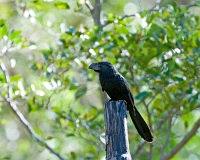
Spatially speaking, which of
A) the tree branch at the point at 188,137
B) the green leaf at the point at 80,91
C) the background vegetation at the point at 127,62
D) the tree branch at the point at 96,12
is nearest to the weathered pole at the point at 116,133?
the background vegetation at the point at 127,62

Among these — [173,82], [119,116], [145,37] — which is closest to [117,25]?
[145,37]

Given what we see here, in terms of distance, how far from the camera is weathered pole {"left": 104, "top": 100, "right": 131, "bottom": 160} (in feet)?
13.5

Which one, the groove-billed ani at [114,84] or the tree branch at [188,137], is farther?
the tree branch at [188,137]

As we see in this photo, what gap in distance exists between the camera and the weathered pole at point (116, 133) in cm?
411

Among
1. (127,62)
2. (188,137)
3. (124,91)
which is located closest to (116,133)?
(124,91)

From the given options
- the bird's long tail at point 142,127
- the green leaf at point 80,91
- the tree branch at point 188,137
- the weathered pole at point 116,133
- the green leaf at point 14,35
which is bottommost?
the tree branch at point 188,137

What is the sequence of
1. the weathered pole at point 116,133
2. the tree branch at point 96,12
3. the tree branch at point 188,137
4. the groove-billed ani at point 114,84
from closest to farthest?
the weathered pole at point 116,133 < the groove-billed ani at point 114,84 < the tree branch at point 188,137 < the tree branch at point 96,12

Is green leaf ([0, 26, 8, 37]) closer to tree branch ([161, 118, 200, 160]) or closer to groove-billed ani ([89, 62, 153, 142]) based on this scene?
groove-billed ani ([89, 62, 153, 142])

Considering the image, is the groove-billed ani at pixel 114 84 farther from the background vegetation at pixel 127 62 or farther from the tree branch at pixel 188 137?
the tree branch at pixel 188 137

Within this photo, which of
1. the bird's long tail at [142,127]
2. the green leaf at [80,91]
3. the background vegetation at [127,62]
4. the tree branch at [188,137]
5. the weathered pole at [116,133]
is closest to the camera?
the weathered pole at [116,133]

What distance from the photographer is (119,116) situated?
430cm

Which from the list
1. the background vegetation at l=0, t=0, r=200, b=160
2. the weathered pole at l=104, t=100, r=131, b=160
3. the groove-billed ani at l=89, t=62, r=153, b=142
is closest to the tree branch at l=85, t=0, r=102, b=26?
the background vegetation at l=0, t=0, r=200, b=160

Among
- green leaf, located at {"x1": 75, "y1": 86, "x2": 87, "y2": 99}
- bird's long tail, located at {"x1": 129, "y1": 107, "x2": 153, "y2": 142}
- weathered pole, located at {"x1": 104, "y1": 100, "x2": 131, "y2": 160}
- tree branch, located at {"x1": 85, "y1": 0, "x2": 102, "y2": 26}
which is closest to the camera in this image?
weathered pole, located at {"x1": 104, "y1": 100, "x2": 131, "y2": 160}

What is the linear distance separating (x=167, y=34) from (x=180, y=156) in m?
5.60
